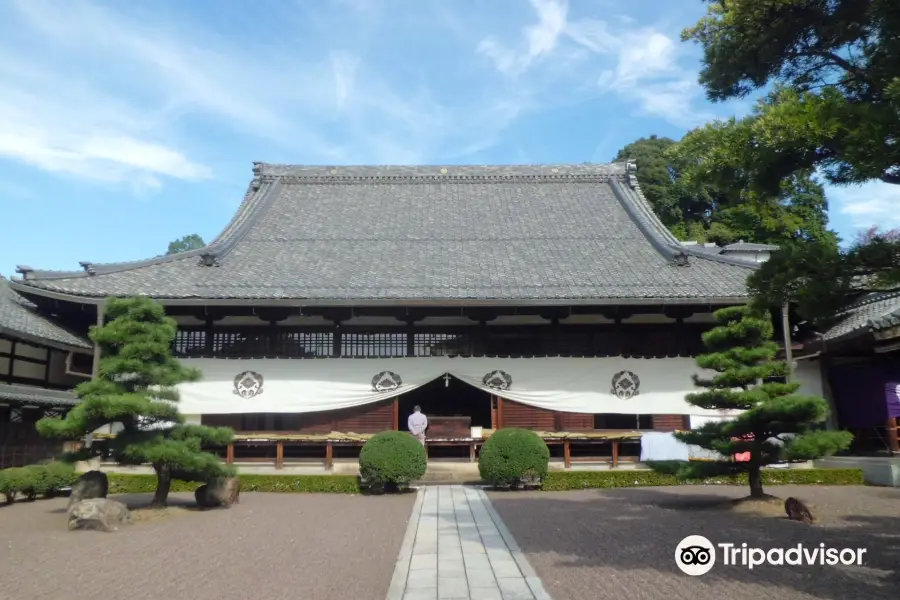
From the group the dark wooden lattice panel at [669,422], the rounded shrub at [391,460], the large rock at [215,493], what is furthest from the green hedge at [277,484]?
the dark wooden lattice panel at [669,422]

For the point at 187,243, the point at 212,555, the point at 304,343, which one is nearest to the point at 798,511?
the point at 212,555

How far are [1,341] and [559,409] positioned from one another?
1376cm

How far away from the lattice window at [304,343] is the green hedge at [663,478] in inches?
265

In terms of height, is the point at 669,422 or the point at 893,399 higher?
the point at 893,399

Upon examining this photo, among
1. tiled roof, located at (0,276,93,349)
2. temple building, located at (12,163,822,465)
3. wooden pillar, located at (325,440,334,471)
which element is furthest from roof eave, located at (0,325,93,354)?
wooden pillar, located at (325,440,334,471)

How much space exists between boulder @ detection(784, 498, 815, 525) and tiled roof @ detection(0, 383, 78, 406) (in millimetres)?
15364

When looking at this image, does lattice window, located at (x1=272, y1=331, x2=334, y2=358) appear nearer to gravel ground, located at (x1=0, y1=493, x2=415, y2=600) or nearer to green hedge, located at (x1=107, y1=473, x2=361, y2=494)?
green hedge, located at (x1=107, y1=473, x2=361, y2=494)

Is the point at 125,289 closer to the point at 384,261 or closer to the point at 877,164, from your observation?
the point at 384,261

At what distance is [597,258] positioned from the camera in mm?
18125

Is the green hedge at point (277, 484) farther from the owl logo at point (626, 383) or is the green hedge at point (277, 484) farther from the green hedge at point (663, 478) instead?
the owl logo at point (626, 383)

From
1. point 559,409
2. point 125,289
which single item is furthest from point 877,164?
point 125,289

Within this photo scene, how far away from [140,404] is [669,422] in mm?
12817

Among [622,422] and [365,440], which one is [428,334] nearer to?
[365,440]

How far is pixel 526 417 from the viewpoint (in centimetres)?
1661
